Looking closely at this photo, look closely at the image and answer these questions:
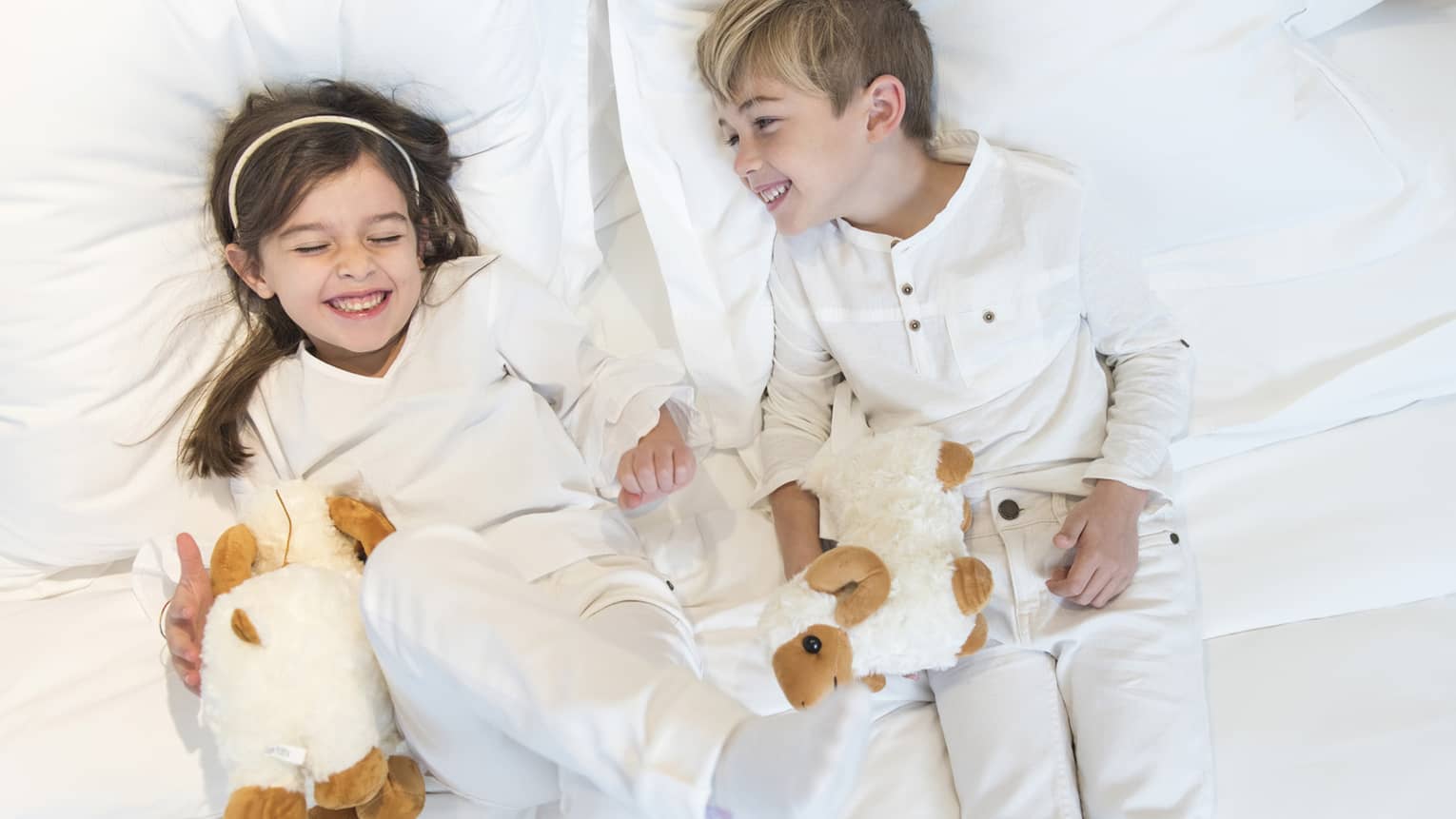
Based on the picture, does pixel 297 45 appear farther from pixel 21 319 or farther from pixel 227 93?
pixel 21 319

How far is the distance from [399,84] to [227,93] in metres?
0.18

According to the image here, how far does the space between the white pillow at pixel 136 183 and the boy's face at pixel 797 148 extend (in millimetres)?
255

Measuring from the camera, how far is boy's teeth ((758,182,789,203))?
119cm

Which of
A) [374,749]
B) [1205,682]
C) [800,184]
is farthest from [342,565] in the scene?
[1205,682]

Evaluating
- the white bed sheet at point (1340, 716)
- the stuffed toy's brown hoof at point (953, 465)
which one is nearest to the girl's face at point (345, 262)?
the stuffed toy's brown hoof at point (953, 465)

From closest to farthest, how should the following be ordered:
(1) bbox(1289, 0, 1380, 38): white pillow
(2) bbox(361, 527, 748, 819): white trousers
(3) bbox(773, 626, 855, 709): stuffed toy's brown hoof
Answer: (2) bbox(361, 527, 748, 819): white trousers
(3) bbox(773, 626, 855, 709): stuffed toy's brown hoof
(1) bbox(1289, 0, 1380, 38): white pillow

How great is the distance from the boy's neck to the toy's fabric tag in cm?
80

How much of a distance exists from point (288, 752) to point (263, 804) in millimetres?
49

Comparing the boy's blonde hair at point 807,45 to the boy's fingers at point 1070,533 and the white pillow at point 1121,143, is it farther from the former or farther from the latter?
the boy's fingers at point 1070,533

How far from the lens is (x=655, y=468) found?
1.12 metres

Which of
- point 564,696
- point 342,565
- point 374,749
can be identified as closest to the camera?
point 564,696

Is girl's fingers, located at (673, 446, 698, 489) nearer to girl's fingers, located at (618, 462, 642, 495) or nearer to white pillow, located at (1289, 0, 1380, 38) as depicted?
girl's fingers, located at (618, 462, 642, 495)

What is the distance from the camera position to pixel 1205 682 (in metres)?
1.12

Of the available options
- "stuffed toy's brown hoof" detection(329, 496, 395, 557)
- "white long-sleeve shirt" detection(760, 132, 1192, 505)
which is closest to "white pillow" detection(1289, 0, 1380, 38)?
"white long-sleeve shirt" detection(760, 132, 1192, 505)
